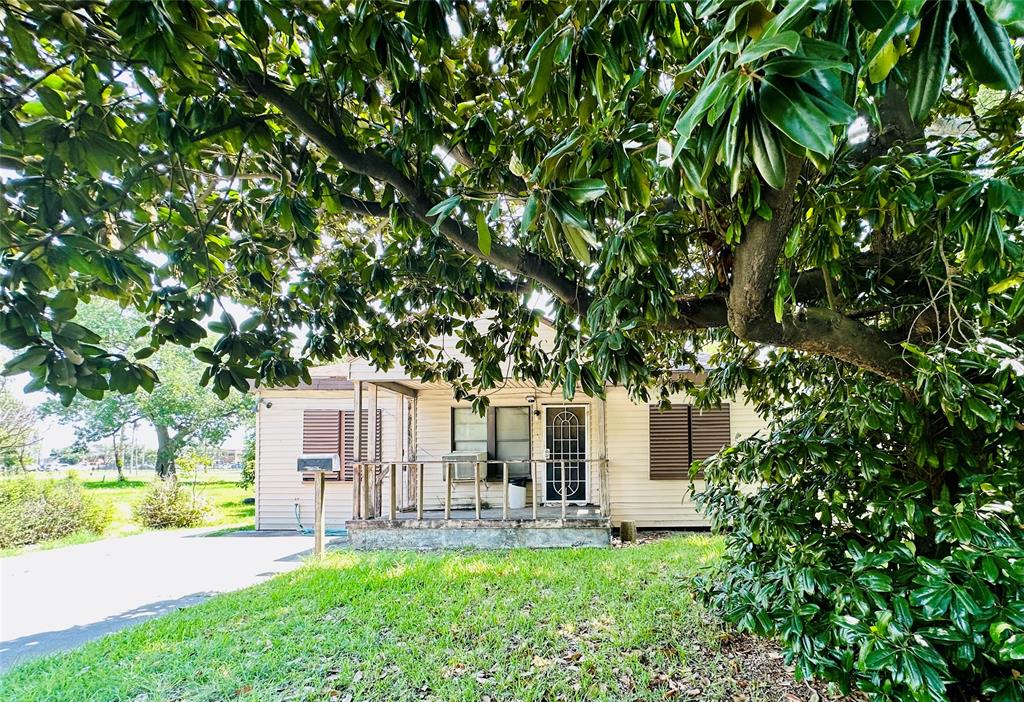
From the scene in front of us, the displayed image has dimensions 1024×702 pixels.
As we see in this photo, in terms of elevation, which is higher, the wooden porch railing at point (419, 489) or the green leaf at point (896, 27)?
the green leaf at point (896, 27)

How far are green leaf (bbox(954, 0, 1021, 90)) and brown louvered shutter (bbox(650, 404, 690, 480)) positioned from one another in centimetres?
887

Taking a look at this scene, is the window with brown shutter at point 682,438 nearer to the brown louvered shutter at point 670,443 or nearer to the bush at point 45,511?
the brown louvered shutter at point 670,443

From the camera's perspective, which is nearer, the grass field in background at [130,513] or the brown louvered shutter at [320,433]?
the grass field in background at [130,513]

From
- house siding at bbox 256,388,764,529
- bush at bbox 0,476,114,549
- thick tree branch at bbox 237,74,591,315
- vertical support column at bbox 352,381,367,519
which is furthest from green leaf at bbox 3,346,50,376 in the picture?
bush at bbox 0,476,114,549

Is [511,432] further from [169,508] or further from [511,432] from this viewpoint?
[169,508]

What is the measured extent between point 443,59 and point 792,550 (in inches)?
139

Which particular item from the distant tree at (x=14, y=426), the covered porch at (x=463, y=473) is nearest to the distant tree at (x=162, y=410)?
the distant tree at (x=14, y=426)

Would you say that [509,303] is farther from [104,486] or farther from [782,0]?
[104,486]

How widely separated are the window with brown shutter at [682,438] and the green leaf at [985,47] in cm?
884

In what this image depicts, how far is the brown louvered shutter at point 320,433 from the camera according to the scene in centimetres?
1043

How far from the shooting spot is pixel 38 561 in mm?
8539

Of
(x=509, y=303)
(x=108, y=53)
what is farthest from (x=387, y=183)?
(x=509, y=303)

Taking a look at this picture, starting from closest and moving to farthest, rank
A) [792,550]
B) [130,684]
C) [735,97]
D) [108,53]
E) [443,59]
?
1. [735,97]
2. [108,53]
3. [443,59]
4. [792,550]
5. [130,684]

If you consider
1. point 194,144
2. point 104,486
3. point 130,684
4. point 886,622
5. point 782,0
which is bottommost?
point 104,486
